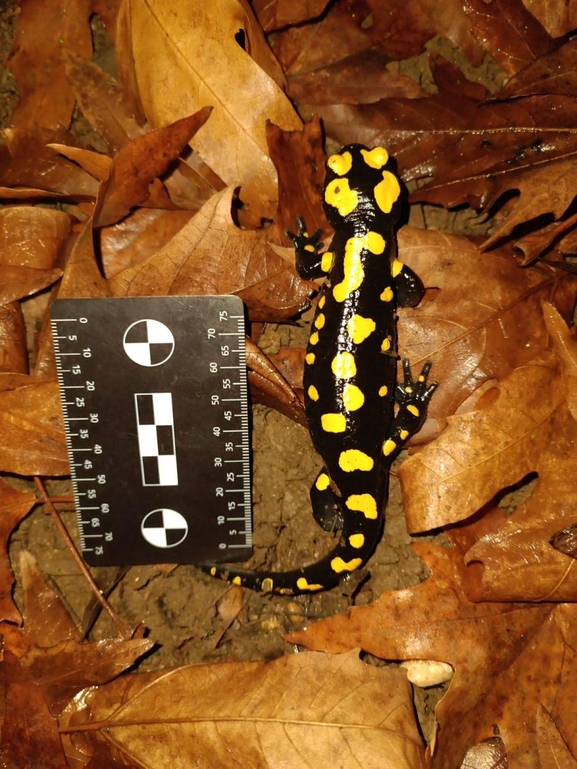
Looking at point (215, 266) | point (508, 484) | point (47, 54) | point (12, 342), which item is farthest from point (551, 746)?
point (47, 54)

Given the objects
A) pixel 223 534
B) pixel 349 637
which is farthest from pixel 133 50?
pixel 349 637

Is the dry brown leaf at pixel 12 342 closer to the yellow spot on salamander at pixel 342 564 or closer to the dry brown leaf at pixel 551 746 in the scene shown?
the yellow spot on salamander at pixel 342 564

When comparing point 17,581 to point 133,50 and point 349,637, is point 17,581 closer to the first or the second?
point 349,637

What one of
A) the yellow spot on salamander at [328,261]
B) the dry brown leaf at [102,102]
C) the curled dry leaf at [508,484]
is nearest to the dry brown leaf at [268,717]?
the curled dry leaf at [508,484]

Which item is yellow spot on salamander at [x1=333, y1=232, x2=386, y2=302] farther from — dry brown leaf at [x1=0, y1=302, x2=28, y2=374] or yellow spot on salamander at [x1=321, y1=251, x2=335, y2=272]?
dry brown leaf at [x1=0, y1=302, x2=28, y2=374]

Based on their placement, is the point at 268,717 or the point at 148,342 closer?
the point at 268,717

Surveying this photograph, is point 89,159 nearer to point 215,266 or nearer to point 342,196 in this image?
point 215,266
